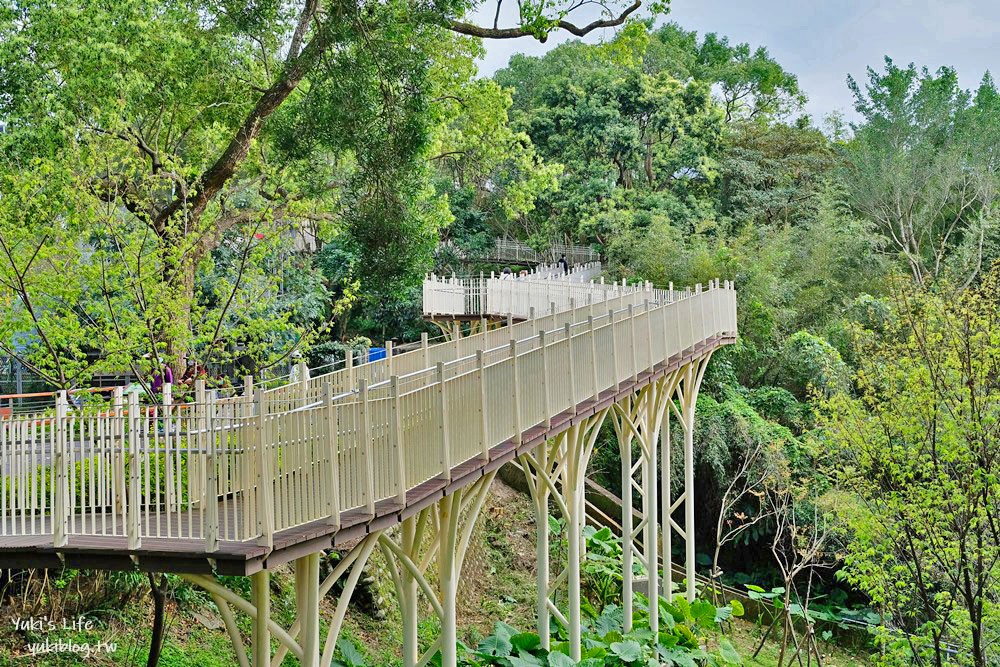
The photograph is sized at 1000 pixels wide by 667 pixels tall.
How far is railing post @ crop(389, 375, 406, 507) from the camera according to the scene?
824cm

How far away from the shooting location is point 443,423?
9086 mm

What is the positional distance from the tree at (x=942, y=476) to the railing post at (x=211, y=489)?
416 inches

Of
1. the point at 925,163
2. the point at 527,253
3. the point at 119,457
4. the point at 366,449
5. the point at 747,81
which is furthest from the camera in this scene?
the point at 747,81

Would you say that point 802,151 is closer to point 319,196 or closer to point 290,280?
point 290,280

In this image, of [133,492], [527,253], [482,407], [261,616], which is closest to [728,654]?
[482,407]

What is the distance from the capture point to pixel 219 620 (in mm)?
13781

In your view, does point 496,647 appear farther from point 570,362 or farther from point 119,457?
point 119,457

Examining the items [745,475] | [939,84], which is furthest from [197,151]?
[939,84]

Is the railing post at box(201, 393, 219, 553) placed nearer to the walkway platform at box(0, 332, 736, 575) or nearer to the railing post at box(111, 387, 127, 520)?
the walkway platform at box(0, 332, 736, 575)

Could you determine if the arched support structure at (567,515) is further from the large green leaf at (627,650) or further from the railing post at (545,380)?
the railing post at (545,380)

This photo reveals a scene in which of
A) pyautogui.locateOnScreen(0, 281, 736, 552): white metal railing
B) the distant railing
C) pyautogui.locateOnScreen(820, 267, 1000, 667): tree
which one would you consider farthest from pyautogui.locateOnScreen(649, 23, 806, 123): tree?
pyautogui.locateOnScreen(0, 281, 736, 552): white metal railing

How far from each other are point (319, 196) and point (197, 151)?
4967 mm

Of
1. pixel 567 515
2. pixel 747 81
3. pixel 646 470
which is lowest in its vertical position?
pixel 646 470

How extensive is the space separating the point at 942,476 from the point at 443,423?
8.39m
